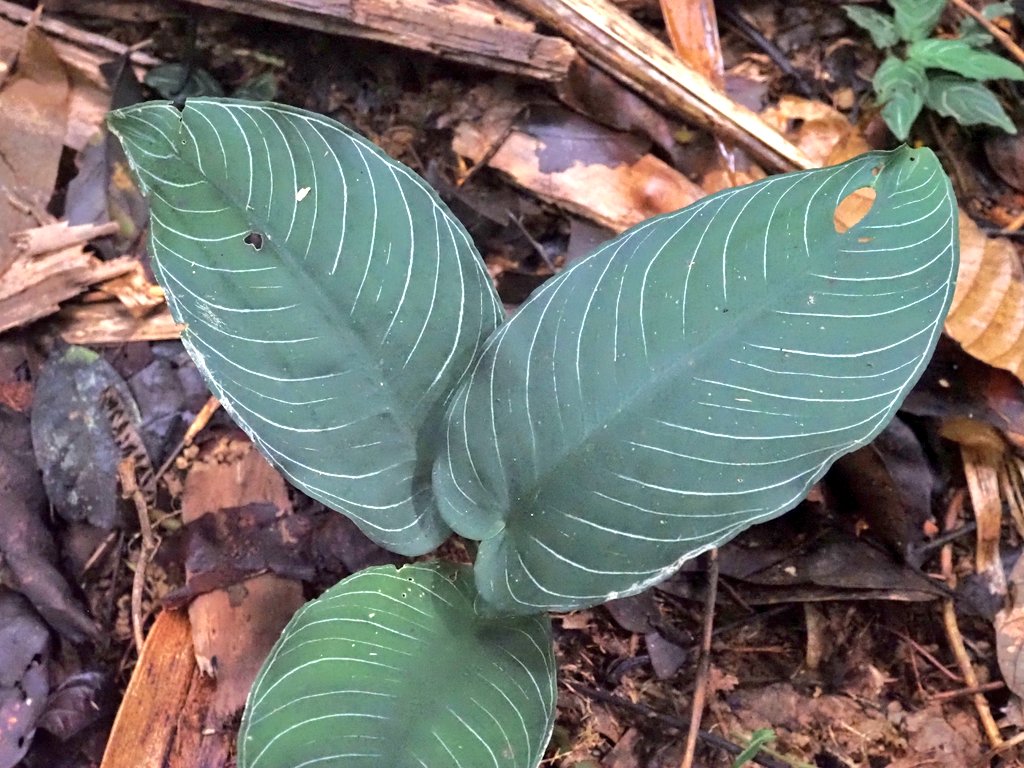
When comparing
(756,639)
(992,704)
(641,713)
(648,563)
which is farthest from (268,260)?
(992,704)

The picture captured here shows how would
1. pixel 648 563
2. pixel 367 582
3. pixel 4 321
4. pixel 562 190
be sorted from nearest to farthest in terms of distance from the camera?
pixel 648 563 → pixel 367 582 → pixel 4 321 → pixel 562 190

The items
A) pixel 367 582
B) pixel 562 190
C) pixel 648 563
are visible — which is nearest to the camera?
pixel 648 563

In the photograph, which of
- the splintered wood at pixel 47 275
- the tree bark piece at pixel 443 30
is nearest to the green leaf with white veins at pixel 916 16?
the tree bark piece at pixel 443 30

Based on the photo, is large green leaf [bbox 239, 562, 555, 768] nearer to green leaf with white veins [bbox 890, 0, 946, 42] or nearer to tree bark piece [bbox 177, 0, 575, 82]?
tree bark piece [bbox 177, 0, 575, 82]

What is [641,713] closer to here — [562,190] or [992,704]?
[992,704]

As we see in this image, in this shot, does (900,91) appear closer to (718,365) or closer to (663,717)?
(718,365)

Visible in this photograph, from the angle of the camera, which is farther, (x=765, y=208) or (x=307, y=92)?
(x=307, y=92)
